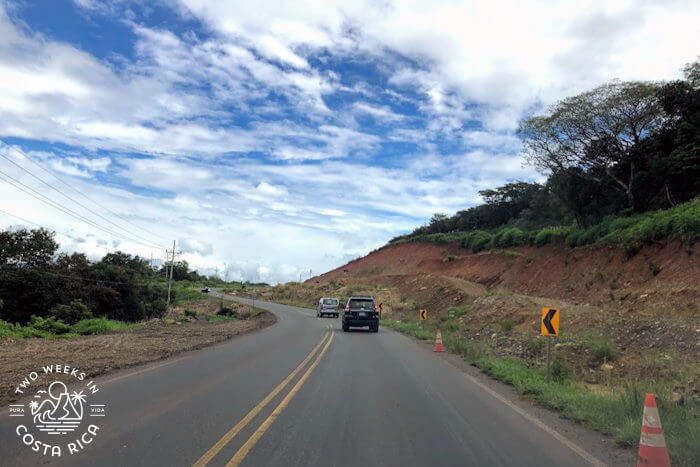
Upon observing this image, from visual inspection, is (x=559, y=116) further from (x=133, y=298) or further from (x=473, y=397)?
(x=133, y=298)

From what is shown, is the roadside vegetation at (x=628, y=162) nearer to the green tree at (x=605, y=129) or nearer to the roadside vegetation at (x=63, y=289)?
the green tree at (x=605, y=129)

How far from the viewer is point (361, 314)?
2855 cm

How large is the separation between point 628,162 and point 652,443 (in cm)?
3621

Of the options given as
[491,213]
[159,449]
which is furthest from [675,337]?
[491,213]

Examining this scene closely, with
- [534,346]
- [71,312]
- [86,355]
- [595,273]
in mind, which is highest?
[595,273]

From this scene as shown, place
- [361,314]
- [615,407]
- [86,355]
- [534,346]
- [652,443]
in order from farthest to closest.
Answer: [361,314] < [534,346] < [86,355] < [615,407] < [652,443]

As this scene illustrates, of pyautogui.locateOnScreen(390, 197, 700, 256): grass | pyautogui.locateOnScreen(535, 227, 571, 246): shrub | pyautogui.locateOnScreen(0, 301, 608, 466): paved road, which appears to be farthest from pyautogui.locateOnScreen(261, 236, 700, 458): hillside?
pyautogui.locateOnScreen(0, 301, 608, 466): paved road

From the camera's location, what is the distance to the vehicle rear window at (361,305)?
94.7 feet

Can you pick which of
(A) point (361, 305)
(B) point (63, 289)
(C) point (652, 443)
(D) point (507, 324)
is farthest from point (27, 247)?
(C) point (652, 443)

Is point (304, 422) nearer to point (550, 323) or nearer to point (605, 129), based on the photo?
point (550, 323)

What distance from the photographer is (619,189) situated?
122 ft

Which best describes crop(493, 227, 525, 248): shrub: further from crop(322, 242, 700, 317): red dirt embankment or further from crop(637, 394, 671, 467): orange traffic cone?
crop(637, 394, 671, 467): orange traffic cone

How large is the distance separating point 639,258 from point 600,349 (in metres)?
15.2

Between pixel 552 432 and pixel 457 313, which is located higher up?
pixel 457 313
